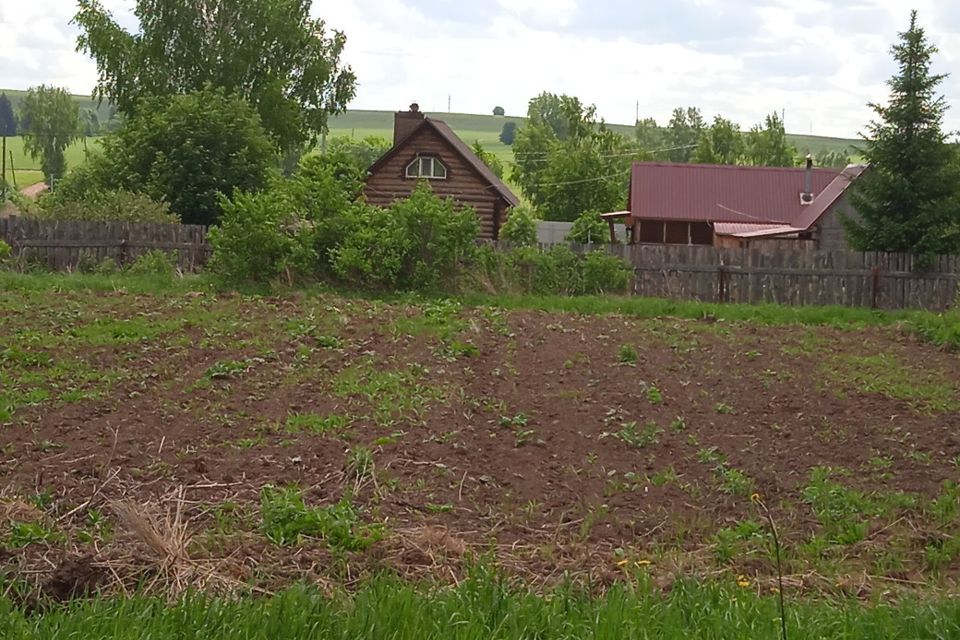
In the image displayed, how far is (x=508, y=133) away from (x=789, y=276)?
156 metres

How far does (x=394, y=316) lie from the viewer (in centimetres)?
1698

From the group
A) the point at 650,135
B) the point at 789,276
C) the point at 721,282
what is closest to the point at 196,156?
the point at 721,282

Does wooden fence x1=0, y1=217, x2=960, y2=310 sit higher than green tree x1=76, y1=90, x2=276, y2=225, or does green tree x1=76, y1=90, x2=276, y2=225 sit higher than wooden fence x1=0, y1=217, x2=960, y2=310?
green tree x1=76, y1=90, x2=276, y2=225

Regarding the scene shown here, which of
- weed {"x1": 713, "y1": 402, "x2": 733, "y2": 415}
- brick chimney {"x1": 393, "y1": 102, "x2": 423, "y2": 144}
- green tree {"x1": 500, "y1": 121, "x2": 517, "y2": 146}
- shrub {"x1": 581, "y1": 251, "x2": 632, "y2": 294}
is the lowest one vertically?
weed {"x1": 713, "y1": 402, "x2": 733, "y2": 415}

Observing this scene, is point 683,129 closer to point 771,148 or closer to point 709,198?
point 771,148

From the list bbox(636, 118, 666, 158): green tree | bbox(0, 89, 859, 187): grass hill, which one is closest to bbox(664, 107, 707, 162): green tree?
bbox(636, 118, 666, 158): green tree

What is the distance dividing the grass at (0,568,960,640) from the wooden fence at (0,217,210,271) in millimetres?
18798

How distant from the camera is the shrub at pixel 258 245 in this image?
802 inches

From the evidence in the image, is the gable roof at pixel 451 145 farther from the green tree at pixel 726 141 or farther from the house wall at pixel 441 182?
the green tree at pixel 726 141

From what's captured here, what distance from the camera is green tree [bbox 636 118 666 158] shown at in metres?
105

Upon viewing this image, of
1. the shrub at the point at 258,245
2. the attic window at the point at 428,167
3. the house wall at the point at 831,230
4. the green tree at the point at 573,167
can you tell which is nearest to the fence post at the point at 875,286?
the shrub at the point at 258,245

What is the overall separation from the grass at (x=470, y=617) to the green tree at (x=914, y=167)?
59.5 feet

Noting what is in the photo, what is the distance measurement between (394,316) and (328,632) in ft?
39.6

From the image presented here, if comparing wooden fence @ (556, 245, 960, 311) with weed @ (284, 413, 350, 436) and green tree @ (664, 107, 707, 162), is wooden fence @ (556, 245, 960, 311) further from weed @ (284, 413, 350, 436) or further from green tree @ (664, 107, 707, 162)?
green tree @ (664, 107, 707, 162)
